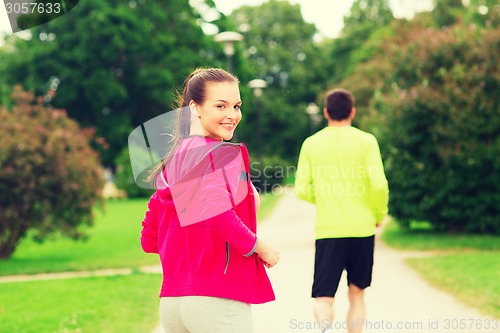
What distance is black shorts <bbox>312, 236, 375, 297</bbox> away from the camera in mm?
5188

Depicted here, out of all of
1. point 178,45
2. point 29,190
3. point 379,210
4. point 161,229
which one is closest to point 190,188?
point 161,229

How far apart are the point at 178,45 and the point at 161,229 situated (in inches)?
1478

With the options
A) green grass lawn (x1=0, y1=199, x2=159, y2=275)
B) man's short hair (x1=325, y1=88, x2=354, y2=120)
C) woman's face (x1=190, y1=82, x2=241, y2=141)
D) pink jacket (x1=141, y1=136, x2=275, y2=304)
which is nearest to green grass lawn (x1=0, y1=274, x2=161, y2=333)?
green grass lawn (x1=0, y1=199, x2=159, y2=275)

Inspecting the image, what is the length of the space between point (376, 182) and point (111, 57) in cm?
3329

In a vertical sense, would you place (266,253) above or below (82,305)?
above

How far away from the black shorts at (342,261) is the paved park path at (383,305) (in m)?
1.06

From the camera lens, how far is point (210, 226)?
2.78 metres

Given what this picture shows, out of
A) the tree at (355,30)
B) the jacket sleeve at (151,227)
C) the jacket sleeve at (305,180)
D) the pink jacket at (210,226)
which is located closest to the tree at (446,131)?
the jacket sleeve at (305,180)

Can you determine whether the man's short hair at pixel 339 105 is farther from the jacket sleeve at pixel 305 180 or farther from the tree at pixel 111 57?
the tree at pixel 111 57

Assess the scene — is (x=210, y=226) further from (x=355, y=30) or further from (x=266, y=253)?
(x=355, y=30)

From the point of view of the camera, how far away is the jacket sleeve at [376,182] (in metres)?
5.11

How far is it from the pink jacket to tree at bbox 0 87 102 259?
9802 millimetres

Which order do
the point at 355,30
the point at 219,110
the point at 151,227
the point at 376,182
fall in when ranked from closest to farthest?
the point at 219,110 < the point at 151,227 < the point at 376,182 < the point at 355,30

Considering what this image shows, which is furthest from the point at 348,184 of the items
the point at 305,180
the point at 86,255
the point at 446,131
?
the point at 86,255
